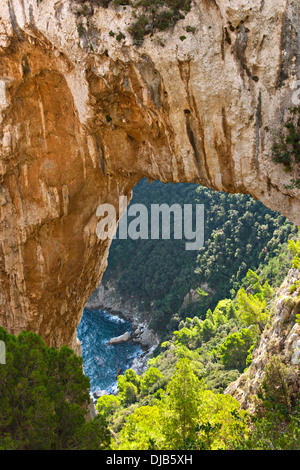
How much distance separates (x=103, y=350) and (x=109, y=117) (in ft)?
116

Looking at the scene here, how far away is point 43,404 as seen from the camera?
6.80m

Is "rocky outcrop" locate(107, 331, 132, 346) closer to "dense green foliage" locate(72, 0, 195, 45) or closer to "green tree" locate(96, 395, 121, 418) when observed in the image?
"green tree" locate(96, 395, 121, 418)

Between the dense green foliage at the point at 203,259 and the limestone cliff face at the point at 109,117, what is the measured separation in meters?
25.2

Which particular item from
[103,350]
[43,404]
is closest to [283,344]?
[43,404]

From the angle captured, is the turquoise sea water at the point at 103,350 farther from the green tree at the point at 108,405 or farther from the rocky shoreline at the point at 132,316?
the green tree at the point at 108,405

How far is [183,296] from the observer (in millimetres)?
46312

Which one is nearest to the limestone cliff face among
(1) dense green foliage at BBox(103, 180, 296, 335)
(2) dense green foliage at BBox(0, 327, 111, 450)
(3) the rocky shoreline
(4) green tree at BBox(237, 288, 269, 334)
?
(2) dense green foliage at BBox(0, 327, 111, 450)

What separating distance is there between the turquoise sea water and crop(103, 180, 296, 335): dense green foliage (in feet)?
13.9

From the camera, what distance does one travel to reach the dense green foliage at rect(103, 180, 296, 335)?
41.5m

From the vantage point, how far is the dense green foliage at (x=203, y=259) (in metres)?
41.5

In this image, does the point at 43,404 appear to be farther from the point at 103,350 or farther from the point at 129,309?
the point at 129,309

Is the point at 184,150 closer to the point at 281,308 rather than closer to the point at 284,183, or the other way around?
the point at 284,183
